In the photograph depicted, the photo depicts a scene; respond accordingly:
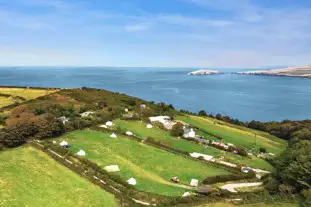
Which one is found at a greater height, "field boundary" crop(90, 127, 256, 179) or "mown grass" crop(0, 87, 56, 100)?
"mown grass" crop(0, 87, 56, 100)

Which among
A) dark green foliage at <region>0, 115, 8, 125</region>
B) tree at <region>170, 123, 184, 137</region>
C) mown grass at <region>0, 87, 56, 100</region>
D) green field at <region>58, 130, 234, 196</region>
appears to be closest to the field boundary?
green field at <region>58, 130, 234, 196</region>

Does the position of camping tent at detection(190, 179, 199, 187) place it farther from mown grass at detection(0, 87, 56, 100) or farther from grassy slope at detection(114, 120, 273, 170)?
mown grass at detection(0, 87, 56, 100)

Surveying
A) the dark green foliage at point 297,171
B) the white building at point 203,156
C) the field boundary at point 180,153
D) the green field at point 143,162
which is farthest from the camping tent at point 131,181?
the dark green foliage at point 297,171

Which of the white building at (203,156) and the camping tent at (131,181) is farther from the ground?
the camping tent at (131,181)

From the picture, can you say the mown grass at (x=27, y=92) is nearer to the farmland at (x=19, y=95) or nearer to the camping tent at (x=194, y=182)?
the farmland at (x=19, y=95)

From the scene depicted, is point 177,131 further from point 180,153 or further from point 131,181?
point 131,181

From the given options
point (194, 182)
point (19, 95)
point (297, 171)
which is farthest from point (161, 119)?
point (19, 95)

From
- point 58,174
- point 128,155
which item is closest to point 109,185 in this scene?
point 58,174

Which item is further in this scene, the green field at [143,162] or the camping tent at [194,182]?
the camping tent at [194,182]
